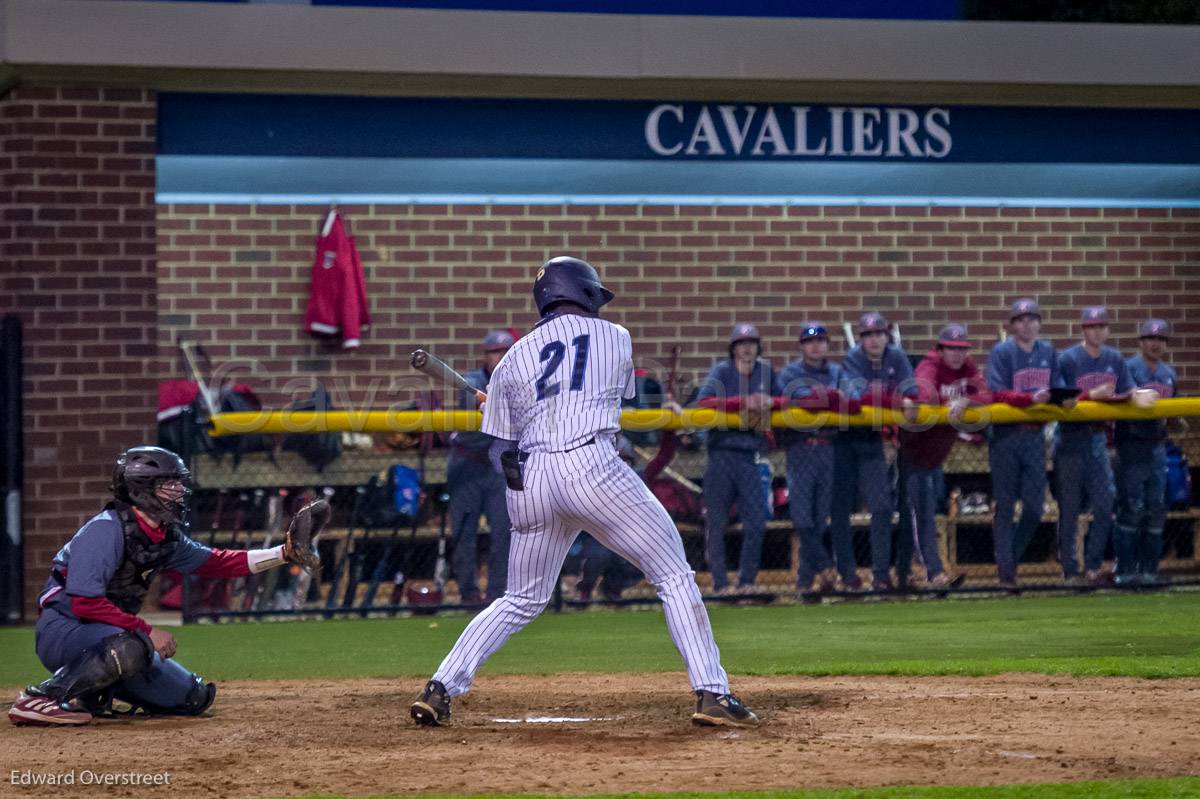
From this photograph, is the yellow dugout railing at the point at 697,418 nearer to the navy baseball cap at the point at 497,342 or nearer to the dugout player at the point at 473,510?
the dugout player at the point at 473,510

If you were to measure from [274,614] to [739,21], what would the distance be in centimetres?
536

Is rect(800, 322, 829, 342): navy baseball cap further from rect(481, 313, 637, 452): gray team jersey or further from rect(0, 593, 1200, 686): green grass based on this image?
rect(481, 313, 637, 452): gray team jersey

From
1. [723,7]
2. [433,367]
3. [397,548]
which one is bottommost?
[397,548]

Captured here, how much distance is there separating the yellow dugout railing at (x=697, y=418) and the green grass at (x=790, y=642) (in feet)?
3.97

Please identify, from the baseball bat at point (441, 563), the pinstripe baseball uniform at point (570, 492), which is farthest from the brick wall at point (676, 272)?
the pinstripe baseball uniform at point (570, 492)

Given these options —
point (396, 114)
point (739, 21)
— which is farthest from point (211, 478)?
point (739, 21)

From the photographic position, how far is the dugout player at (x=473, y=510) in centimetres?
1055

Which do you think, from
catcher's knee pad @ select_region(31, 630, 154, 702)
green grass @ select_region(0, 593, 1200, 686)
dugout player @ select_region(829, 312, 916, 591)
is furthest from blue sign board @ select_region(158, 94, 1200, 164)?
catcher's knee pad @ select_region(31, 630, 154, 702)

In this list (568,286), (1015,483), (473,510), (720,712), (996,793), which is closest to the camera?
(996,793)

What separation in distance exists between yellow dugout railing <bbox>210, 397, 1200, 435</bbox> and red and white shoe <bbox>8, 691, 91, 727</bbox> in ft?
13.8

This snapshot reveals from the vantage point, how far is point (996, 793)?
4668mm

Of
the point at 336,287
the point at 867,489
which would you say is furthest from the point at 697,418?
the point at 336,287

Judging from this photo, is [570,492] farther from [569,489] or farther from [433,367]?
[433,367]

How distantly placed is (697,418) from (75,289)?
14.2ft
